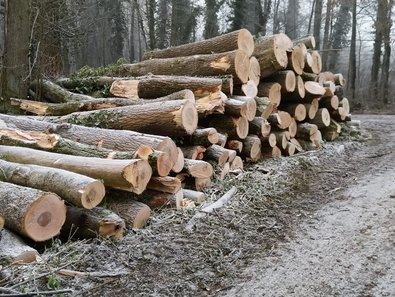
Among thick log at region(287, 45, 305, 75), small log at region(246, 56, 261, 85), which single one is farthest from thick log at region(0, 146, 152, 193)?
thick log at region(287, 45, 305, 75)

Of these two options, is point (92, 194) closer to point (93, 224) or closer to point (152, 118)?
point (93, 224)

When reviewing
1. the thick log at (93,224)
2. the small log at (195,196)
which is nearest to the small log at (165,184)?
the small log at (195,196)

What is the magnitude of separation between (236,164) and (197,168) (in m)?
1.28

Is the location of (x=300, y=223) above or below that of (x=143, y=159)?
below

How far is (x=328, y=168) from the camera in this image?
23.3 feet

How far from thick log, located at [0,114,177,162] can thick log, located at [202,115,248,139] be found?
1.81 m

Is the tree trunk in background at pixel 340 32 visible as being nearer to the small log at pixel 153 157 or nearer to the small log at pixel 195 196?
the small log at pixel 195 196

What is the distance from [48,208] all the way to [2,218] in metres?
0.37

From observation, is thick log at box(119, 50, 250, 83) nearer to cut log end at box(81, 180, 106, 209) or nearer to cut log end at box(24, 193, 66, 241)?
cut log end at box(81, 180, 106, 209)

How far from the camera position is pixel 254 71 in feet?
24.0

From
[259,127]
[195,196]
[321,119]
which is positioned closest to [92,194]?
[195,196]

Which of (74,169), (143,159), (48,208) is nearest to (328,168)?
(143,159)

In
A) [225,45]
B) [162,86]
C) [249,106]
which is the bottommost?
[249,106]

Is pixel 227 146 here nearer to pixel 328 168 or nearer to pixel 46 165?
pixel 328 168
